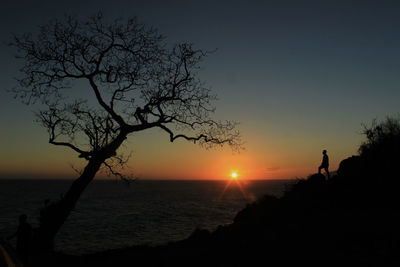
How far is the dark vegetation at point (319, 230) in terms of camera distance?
359 inches

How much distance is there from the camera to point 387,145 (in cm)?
1825

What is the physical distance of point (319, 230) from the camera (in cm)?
1109

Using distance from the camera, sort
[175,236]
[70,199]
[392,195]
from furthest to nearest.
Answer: [175,236] < [392,195] < [70,199]

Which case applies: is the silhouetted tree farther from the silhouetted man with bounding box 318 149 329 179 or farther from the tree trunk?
the tree trunk

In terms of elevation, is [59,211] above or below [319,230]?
above

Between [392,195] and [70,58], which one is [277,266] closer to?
[392,195]

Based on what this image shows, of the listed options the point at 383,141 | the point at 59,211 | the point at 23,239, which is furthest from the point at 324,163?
the point at 23,239

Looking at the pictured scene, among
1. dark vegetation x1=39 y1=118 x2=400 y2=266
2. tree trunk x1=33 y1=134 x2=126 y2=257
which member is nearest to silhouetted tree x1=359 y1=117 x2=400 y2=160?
dark vegetation x1=39 y1=118 x2=400 y2=266

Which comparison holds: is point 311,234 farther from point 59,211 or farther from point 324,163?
point 324,163

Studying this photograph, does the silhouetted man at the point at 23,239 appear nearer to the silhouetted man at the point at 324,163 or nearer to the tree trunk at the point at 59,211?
the tree trunk at the point at 59,211

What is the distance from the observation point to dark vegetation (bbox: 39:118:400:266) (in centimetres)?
912

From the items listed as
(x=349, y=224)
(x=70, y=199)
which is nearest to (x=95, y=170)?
(x=70, y=199)

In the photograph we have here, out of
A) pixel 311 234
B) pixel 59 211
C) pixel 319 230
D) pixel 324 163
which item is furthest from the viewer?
pixel 324 163

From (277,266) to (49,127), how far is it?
444 inches
